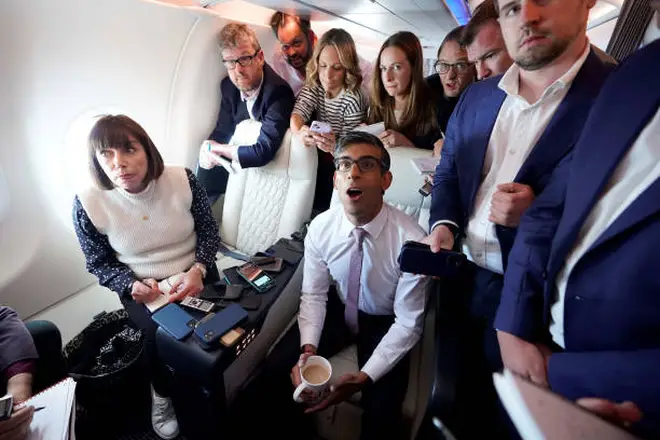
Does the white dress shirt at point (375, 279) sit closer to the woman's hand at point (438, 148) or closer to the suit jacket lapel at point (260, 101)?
the woman's hand at point (438, 148)

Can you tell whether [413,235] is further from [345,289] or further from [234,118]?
[234,118]

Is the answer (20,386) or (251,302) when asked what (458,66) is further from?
(20,386)

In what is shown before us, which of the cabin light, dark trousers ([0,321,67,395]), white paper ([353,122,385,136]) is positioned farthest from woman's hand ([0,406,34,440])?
the cabin light

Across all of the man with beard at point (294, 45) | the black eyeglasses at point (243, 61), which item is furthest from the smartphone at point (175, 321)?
the man with beard at point (294, 45)

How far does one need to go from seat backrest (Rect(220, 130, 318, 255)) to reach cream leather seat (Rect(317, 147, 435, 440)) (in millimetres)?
369

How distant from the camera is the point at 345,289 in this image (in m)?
1.53

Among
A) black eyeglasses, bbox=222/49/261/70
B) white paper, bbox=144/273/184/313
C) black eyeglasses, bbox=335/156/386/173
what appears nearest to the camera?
black eyeglasses, bbox=335/156/386/173

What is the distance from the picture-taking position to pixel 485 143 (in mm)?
1216

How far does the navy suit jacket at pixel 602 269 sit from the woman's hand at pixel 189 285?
4.38 feet

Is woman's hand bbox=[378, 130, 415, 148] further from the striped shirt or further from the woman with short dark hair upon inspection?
the woman with short dark hair

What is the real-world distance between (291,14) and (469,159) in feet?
7.71

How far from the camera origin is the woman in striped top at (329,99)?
200cm

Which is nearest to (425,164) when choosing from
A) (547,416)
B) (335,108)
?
(335,108)

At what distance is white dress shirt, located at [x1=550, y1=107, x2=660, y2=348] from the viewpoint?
2.53 feet
